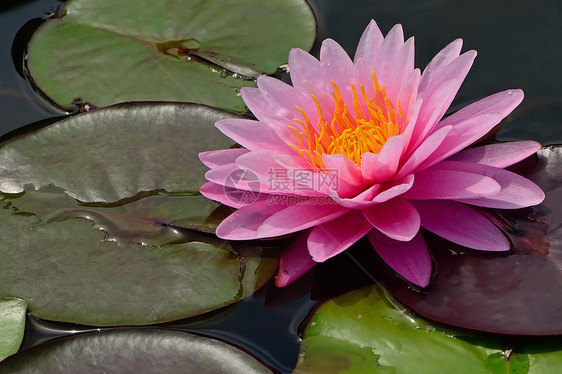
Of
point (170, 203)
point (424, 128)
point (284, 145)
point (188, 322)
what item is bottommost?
point (188, 322)

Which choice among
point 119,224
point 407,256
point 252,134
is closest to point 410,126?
point 407,256

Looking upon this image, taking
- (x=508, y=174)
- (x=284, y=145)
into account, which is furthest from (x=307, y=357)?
(x=508, y=174)

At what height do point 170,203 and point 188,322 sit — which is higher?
point 170,203

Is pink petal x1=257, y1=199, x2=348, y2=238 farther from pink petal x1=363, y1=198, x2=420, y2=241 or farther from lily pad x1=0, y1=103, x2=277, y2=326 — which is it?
lily pad x1=0, y1=103, x2=277, y2=326

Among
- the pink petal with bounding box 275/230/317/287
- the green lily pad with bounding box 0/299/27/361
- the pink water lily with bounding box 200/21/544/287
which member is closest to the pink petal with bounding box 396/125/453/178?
the pink water lily with bounding box 200/21/544/287

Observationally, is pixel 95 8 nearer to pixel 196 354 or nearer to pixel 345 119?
pixel 345 119

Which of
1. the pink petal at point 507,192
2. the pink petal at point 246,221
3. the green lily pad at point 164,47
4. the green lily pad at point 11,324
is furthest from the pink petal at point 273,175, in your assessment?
the green lily pad at point 11,324

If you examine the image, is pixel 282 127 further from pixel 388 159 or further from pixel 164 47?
pixel 164 47

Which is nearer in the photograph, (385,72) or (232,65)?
(385,72)
